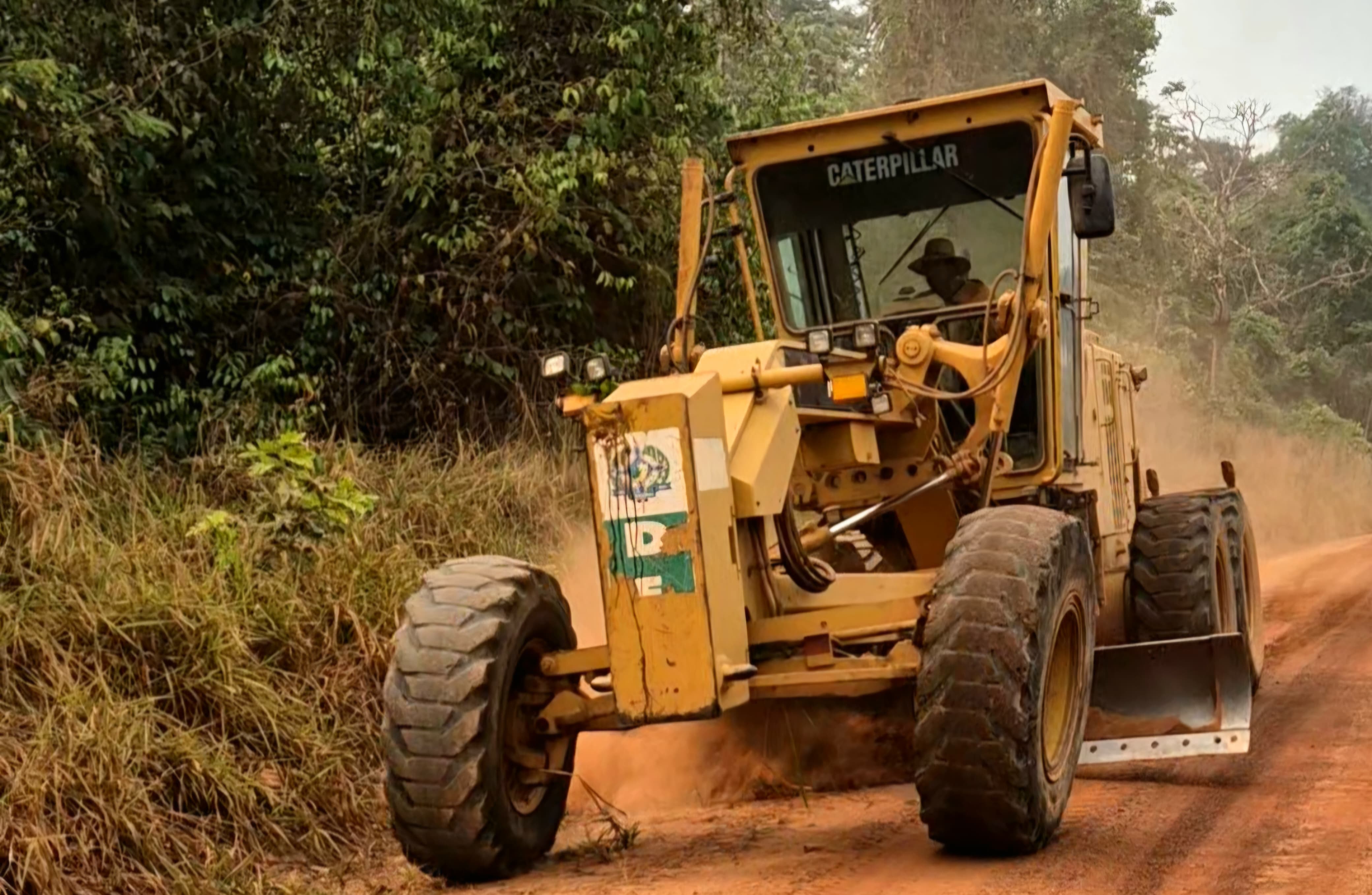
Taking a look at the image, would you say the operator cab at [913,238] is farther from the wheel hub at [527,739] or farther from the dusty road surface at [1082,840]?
the wheel hub at [527,739]

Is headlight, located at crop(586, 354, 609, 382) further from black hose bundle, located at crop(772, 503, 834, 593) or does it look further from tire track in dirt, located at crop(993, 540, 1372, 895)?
tire track in dirt, located at crop(993, 540, 1372, 895)

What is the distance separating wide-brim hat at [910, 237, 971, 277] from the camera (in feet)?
28.7

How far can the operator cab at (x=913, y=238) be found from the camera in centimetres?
856

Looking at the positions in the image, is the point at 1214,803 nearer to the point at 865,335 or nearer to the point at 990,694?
the point at 990,694

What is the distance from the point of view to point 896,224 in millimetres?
8867

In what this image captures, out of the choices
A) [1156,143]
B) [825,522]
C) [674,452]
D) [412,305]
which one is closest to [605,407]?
[674,452]

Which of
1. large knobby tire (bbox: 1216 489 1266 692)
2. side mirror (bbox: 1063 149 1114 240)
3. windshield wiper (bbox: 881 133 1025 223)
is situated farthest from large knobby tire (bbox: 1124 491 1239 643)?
windshield wiper (bbox: 881 133 1025 223)

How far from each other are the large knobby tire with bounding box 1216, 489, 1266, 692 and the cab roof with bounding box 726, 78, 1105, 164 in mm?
2843

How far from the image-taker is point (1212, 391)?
1193 inches

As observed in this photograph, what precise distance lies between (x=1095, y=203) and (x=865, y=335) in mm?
1886

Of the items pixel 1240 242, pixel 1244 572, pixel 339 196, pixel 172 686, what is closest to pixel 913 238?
pixel 1244 572

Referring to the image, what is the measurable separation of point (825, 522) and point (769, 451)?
1.38 meters

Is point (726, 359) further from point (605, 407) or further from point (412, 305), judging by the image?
point (412, 305)

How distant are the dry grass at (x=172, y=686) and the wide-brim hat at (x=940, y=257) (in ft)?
10.2
